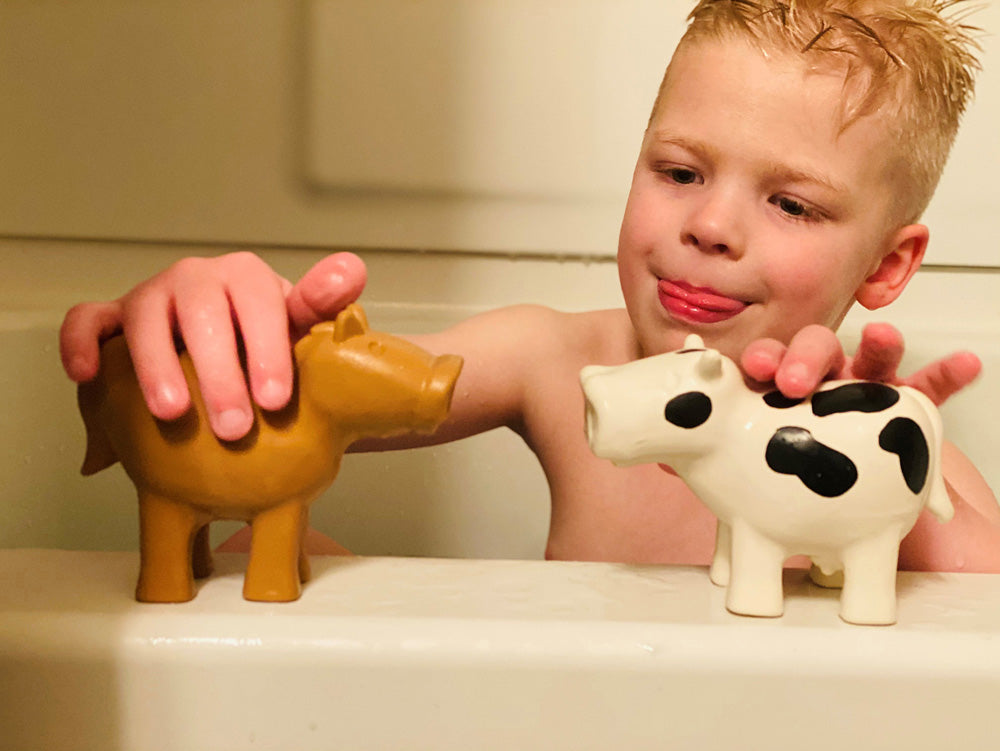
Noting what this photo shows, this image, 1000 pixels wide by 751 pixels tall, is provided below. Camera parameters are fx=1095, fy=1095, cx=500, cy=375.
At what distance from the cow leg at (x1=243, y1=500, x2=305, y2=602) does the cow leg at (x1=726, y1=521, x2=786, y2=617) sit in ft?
0.65

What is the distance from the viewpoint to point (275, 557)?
0.49 m

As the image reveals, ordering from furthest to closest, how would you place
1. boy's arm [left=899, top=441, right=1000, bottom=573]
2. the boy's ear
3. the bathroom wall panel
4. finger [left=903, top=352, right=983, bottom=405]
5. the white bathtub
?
1. the bathroom wall panel
2. the boy's ear
3. boy's arm [left=899, top=441, right=1000, bottom=573]
4. finger [left=903, top=352, right=983, bottom=405]
5. the white bathtub

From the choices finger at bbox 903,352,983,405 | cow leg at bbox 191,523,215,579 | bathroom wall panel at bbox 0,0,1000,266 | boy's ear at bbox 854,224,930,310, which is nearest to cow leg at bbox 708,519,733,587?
finger at bbox 903,352,983,405

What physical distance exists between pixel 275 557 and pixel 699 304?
370mm

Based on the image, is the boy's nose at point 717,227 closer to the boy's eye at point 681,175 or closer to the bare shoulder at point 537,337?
the boy's eye at point 681,175

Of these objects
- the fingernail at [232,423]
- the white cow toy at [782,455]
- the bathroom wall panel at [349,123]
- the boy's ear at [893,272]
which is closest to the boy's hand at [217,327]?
the fingernail at [232,423]

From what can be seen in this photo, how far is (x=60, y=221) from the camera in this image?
115 cm

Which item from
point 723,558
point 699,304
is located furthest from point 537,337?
point 723,558

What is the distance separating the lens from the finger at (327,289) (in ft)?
1.63

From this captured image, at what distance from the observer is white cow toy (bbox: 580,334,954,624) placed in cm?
48

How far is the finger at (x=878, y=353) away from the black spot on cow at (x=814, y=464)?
8 cm

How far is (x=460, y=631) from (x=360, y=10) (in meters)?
0.85

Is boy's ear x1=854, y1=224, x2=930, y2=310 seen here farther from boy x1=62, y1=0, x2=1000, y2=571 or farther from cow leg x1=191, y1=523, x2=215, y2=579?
cow leg x1=191, y1=523, x2=215, y2=579

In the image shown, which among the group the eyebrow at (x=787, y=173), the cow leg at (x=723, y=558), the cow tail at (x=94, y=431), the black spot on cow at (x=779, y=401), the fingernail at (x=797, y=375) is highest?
the eyebrow at (x=787, y=173)
